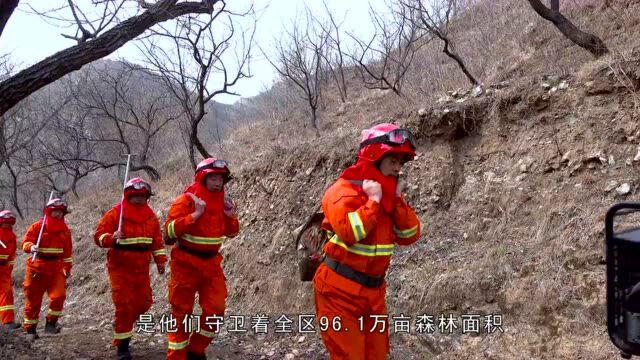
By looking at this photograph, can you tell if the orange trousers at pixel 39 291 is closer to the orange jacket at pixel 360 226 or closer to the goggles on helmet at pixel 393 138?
the orange jacket at pixel 360 226

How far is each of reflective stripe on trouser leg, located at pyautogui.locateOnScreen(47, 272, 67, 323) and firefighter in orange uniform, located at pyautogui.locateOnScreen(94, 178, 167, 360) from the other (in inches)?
89.1

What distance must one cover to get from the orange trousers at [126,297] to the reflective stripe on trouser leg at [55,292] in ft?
7.64

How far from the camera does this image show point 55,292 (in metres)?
7.02

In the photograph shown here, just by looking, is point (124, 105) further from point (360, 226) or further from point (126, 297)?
point (360, 226)

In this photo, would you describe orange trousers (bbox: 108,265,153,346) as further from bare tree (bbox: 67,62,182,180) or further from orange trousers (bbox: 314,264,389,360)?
bare tree (bbox: 67,62,182,180)

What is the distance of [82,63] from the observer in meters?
5.21

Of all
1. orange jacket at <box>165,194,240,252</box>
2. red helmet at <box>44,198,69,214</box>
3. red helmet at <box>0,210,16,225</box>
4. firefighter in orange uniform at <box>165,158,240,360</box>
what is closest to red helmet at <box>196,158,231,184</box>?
firefighter in orange uniform at <box>165,158,240,360</box>

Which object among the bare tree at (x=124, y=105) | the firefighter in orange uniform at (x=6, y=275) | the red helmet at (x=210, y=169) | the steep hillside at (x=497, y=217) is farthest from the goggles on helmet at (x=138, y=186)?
the bare tree at (x=124, y=105)

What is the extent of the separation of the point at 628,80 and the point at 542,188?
1.54m

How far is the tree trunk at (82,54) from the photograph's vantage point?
183 inches

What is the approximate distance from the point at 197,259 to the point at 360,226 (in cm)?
223

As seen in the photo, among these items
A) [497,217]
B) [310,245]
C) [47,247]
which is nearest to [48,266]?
[47,247]

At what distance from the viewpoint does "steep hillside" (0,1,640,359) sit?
4.45m

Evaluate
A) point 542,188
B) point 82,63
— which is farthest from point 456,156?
point 82,63
